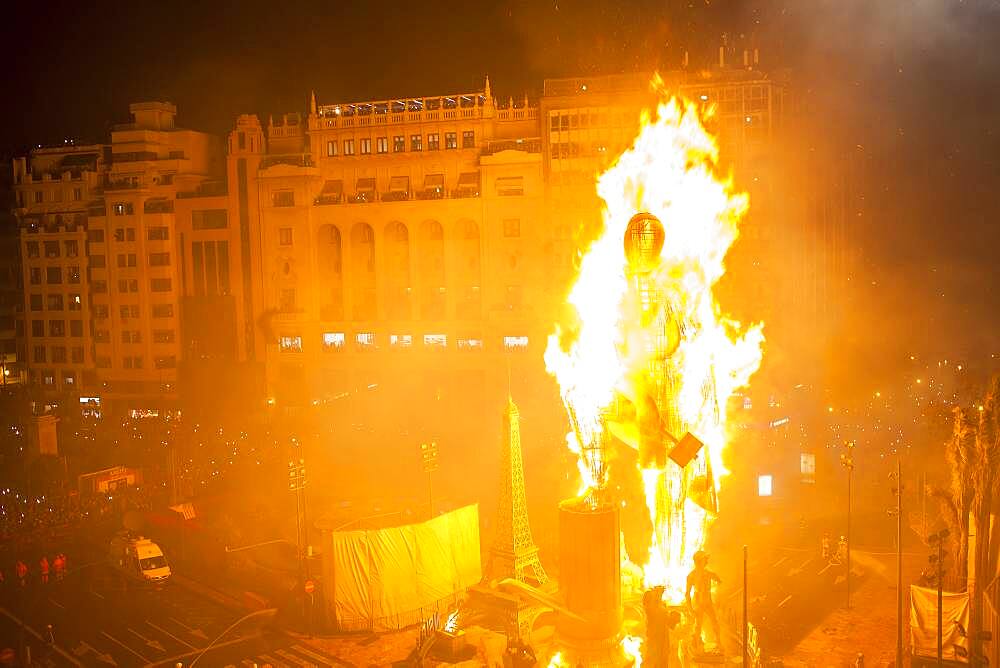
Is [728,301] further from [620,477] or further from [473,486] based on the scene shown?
[473,486]

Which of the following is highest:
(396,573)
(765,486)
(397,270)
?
(397,270)

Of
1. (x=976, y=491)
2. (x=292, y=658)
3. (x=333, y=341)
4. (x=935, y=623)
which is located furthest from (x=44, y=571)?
(x=333, y=341)

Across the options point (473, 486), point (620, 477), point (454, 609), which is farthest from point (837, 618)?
point (473, 486)

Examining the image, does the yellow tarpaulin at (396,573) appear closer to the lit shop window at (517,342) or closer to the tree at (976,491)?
the tree at (976,491)

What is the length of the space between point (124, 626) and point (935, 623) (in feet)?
78.3

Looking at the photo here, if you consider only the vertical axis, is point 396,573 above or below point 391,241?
below

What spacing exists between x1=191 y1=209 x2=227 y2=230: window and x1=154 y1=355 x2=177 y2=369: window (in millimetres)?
9934

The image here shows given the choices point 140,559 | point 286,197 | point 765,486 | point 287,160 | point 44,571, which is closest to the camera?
point 140,559

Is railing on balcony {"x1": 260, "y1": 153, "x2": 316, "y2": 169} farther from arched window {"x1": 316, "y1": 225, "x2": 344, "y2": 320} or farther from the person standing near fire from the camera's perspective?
the person standing near fire

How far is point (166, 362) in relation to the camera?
63.4 meters

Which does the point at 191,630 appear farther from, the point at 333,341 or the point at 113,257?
the point at 113,257

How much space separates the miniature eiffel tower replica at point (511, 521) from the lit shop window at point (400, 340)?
33848mm

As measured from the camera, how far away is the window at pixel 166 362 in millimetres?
63281

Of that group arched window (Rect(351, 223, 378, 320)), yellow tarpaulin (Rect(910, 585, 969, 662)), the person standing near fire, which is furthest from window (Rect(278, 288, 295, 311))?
yellow tarpaulin (Rect(910, 585, 969, 662))
